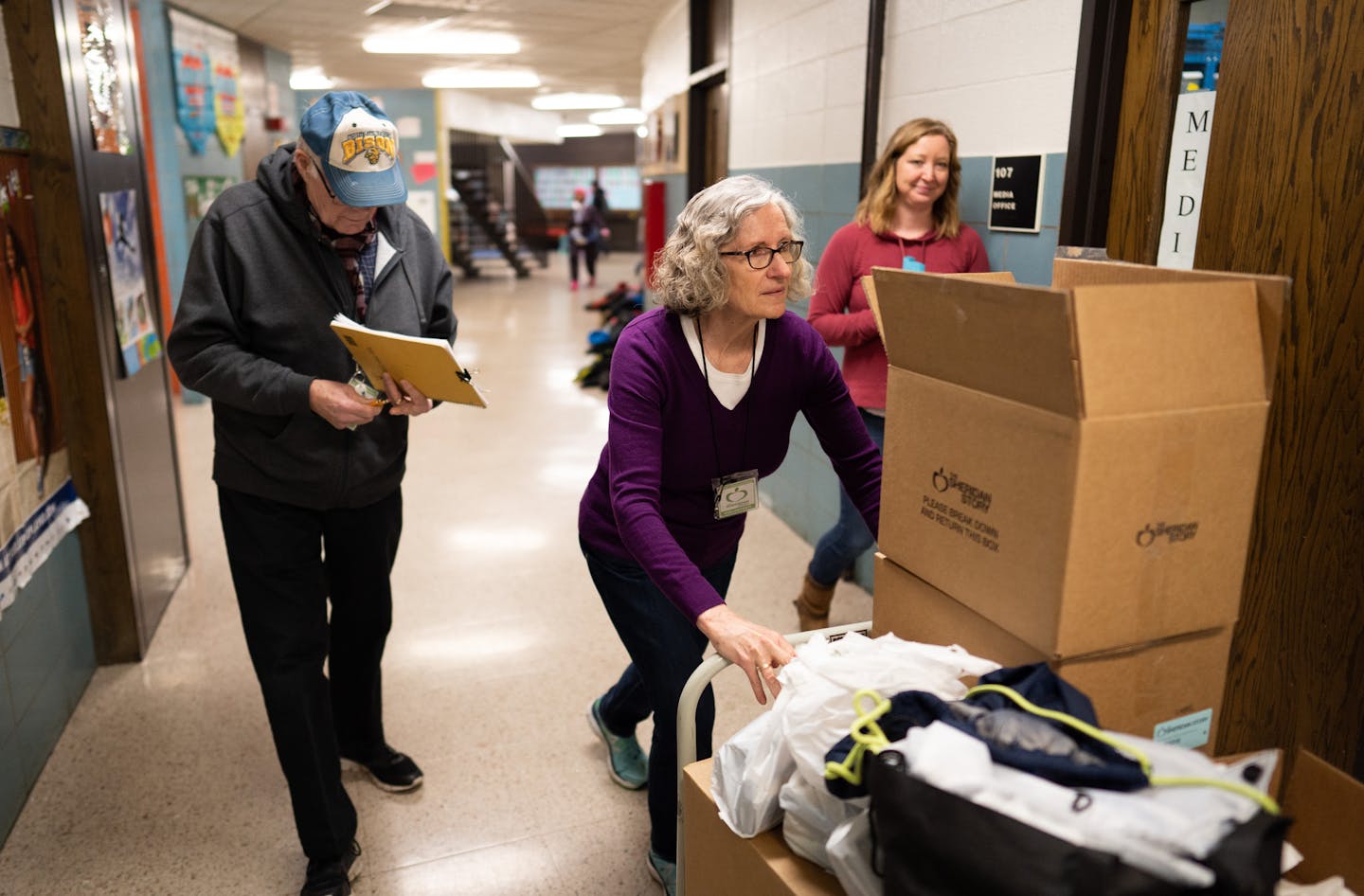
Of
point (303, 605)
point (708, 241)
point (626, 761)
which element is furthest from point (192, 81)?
point (708, 241)

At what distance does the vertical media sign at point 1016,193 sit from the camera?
256 centimetres

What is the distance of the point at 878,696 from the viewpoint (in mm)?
1014

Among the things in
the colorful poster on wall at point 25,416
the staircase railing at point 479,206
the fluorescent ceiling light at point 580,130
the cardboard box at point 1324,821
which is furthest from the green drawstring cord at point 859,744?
the fluorescent ceiling light at point 580,130

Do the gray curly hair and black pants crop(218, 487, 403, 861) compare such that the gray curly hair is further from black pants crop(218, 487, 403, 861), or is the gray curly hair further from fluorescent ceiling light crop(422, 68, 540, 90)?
fluorescent ceiling light crop(422, 68, 540, 90)

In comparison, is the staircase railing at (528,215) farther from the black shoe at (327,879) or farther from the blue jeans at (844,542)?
the black shoe at (327,879)

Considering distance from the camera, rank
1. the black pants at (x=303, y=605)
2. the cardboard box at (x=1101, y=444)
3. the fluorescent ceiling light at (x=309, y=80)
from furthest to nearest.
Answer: the fluorescent ceiling light at (x=309, y=80) → the black pants at (x=303, y=605) → the cardboard box at (x=1101, y=444)

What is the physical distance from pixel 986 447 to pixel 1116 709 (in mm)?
319

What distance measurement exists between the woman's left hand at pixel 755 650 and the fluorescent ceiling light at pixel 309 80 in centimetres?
1070

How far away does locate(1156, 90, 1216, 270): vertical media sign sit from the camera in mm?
2100

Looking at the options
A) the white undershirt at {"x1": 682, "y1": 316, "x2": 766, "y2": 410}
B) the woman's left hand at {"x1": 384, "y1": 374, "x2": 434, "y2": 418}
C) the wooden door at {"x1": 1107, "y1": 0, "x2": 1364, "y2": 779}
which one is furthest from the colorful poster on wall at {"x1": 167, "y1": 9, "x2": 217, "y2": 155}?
the wooden door at {"x1": 1107, "y1": 0, "x2": 1364, "y2": 779}

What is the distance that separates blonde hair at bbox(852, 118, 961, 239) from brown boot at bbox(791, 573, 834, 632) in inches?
44.3

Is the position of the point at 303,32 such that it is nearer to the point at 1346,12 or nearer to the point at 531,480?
the point at 531,480

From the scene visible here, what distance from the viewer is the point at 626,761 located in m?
2.41

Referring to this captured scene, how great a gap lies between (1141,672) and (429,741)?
2.01m
